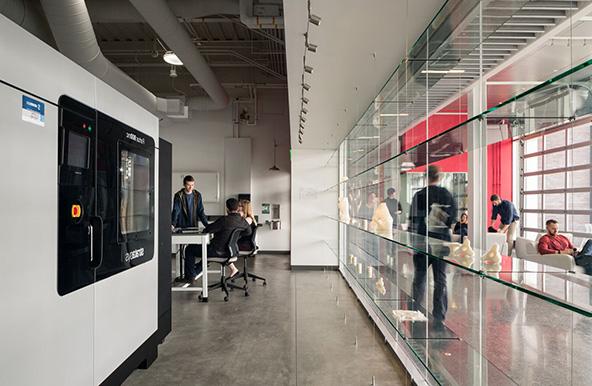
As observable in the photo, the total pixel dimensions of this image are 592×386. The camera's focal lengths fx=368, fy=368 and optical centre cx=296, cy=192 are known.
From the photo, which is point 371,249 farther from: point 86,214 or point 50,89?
point 50,89

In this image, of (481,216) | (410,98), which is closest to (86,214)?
(481,216)

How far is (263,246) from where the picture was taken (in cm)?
1034

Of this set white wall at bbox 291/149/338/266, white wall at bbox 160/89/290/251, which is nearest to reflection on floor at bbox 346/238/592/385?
white wall at bbox 291/149/338/266

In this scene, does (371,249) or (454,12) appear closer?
(454,12)

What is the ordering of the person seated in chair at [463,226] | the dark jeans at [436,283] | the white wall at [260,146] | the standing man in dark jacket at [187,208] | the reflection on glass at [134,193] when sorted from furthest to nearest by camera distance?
the white wall at [260,146]
the standing man in dark jacket at [187,208]
the reflection on glass at [134,193]
the dark jeans at [436,283]
the person seated in chair at [463,226]

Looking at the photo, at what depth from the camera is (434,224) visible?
69.7 inches

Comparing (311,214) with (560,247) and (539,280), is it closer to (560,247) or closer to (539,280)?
(560,247)

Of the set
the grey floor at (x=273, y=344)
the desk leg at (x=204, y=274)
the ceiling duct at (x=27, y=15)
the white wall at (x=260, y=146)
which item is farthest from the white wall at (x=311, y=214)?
the ceiling duct at (x=27, y=15)

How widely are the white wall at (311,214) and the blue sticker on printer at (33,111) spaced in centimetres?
611

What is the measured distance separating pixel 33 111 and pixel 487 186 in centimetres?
196

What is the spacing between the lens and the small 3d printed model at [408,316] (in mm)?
1776

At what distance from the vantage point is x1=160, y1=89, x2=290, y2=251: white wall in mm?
10305

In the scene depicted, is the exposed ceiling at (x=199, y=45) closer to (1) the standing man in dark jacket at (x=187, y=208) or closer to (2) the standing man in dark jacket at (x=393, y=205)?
(1) the standing man in dark jacket at (x=187, y=208)

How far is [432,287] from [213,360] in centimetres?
202
